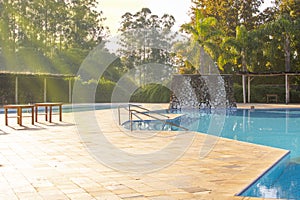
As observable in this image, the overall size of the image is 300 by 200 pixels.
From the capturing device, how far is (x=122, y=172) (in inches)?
176

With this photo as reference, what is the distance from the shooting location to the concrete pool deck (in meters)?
3.58

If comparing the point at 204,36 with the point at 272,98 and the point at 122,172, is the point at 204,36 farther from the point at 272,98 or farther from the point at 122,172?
the point at 122,172

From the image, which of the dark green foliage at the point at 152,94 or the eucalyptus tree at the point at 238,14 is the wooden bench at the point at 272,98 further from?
the eucalyptus tree at the point at 238,14

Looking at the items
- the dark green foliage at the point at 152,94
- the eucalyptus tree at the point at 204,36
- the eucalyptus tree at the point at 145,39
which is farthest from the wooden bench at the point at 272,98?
the eucalyptus tree at the point at 145,39

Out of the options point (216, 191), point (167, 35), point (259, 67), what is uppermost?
point (167, 35)

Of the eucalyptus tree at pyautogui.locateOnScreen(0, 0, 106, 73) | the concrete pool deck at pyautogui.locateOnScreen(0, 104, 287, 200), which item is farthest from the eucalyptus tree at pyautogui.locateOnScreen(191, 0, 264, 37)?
the concrete pool deck at pyautogui.locateOnScreen(0, 104, 287, 200)

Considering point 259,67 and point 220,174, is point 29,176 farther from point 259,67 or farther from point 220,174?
point 259,67

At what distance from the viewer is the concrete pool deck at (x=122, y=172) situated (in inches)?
141

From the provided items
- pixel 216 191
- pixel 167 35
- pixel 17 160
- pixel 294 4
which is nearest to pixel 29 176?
pixel 17 160

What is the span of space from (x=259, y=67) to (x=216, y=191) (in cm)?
2233

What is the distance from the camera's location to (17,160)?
16.9 feet

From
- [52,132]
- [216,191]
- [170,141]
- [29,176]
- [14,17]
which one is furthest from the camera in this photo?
[14,17]

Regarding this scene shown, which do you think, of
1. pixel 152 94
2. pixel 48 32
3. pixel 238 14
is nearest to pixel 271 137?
pixel 152 94

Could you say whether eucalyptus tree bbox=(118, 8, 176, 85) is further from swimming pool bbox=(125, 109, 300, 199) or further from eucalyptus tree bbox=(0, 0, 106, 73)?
swimming pool bbox=(125, 109, 300, 199)
